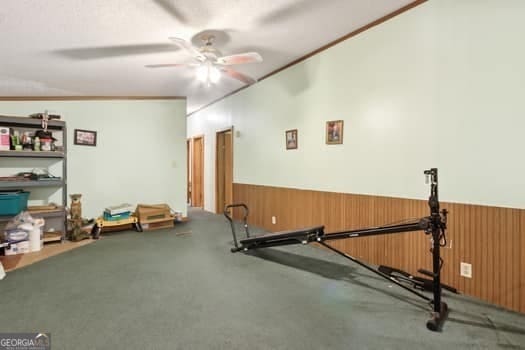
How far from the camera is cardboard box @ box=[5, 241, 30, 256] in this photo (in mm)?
3648

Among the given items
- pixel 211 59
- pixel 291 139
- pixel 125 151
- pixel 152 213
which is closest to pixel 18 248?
pixel 152 213

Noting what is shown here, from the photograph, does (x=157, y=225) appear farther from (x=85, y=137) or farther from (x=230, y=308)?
(x=230, y=308)

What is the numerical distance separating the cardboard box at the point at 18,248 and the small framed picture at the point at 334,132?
4400 millimetres

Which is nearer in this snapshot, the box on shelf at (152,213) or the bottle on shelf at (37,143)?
the bottle on shelf at (37,143)

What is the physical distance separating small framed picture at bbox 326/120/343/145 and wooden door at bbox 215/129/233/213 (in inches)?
122

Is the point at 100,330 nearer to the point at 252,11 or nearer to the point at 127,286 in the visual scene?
the point at 127,286

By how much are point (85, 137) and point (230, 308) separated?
15.0 feet

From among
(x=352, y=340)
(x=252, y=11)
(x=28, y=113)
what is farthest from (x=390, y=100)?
(x=28, y=113)

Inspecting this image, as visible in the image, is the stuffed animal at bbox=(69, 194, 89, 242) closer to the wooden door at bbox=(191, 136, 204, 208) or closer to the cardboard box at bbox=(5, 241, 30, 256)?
the cardboard box at bbox=(5, 241, 30, 256)

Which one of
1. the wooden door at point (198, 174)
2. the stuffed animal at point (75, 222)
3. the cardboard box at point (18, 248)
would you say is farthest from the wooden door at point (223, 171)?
the cardboard box at point (18, 248)

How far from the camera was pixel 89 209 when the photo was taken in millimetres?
5129

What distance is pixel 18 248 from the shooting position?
3713 mm

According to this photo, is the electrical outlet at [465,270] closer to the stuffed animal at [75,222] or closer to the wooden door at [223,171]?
the wooden door at [223,171]

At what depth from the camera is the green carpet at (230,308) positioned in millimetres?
1823
